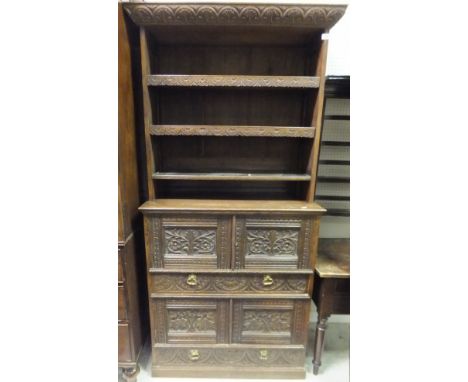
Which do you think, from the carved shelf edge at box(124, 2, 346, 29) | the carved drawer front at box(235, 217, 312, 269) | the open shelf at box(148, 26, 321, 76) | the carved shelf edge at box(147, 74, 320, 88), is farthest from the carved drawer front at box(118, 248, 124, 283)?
the carved shelf edge at box(124, 2, 346, 29)

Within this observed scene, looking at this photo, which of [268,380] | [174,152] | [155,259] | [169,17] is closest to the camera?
[169,17]

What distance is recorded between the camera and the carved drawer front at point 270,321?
50.8 inches

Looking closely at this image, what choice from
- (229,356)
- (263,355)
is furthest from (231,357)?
(263,355)

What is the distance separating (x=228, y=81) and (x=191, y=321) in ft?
3.78

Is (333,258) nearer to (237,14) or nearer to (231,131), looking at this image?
(231,131)

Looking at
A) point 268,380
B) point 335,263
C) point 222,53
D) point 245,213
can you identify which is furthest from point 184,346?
point 222,53

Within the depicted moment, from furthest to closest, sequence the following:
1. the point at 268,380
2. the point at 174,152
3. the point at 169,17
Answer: the point at 174,152
the point at 268,380
the point at 169,17

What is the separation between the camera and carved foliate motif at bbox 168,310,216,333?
1305mm

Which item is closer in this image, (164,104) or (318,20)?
(318,20)

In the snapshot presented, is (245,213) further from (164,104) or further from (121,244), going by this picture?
(164,104)

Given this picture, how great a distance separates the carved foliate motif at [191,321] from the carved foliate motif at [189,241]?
0.31 meters

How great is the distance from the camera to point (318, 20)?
112cm

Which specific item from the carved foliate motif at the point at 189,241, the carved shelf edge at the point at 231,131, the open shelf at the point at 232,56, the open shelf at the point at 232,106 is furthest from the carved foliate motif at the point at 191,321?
the open shelf at the point at 232,56

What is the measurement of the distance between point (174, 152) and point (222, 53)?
0.58 m
